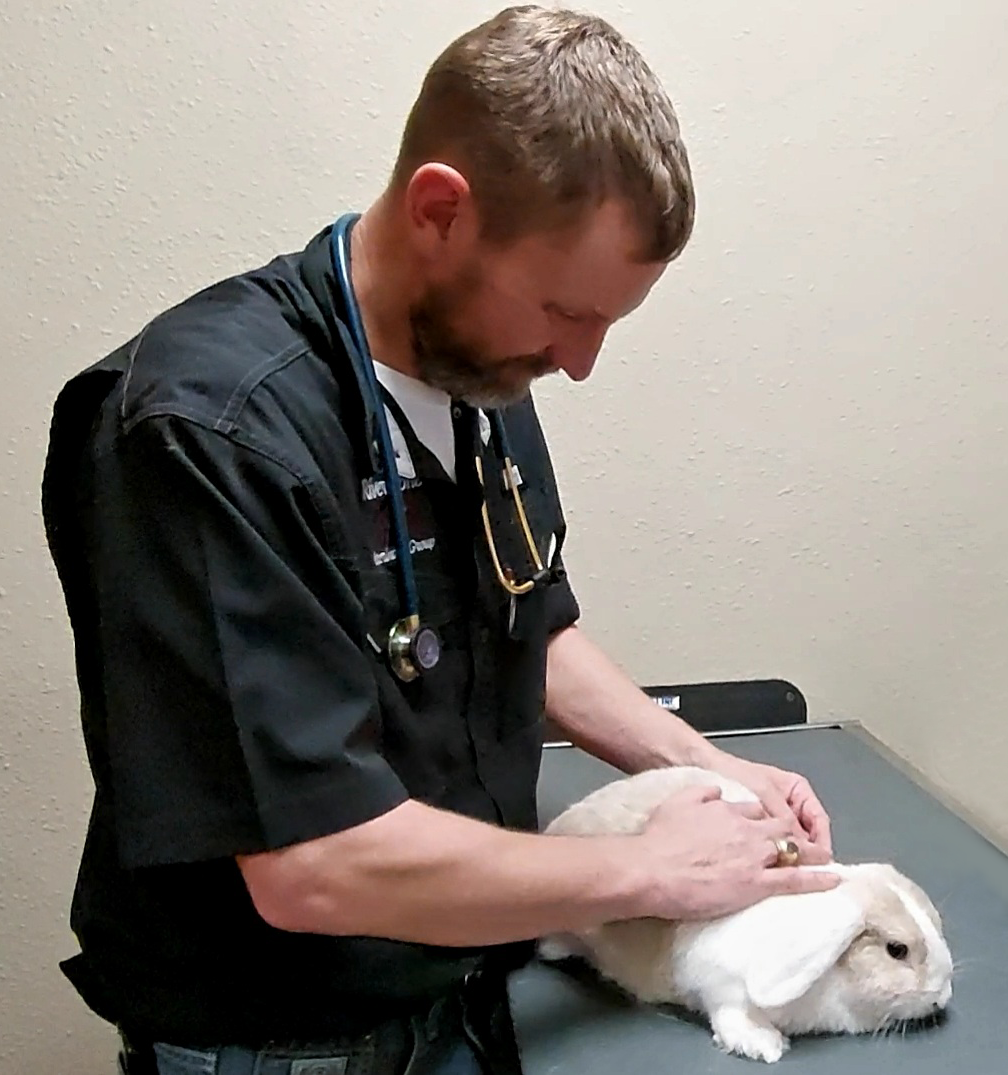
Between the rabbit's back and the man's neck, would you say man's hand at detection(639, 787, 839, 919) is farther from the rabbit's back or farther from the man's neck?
the man's neck

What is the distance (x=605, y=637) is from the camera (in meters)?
1.58

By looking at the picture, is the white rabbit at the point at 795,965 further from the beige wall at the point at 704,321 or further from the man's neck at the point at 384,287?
the beige wall at the point at 704,321

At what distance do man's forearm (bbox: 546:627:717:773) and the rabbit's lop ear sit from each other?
0.93 ft

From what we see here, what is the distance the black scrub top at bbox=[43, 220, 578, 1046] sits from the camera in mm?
779

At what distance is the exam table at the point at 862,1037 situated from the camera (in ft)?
2.96

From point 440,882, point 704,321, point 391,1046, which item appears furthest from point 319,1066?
point 704,321

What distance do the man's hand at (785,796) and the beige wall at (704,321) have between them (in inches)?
17.1

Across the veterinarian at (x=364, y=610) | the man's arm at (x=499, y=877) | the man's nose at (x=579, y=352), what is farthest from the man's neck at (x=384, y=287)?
the man's arm at (x=499, y=877)

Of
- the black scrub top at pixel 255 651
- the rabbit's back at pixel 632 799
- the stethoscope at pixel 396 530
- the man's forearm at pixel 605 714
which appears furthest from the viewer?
the man's forearm at pixel 605 714

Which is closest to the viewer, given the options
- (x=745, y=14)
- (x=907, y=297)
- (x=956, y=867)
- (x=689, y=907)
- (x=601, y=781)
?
(x=689, y=907)

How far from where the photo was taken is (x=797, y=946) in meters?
0.91

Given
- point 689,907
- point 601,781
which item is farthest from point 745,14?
point 689,907

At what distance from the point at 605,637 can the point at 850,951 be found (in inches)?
27.1

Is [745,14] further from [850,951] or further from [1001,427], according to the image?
[850,951]
